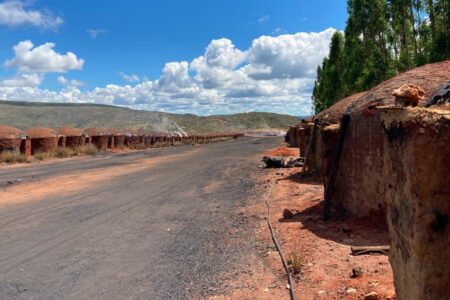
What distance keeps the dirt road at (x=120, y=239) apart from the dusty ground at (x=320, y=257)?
2.00 feet

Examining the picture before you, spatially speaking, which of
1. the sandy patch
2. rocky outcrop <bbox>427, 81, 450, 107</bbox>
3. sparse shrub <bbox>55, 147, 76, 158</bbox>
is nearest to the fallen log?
rocky outcrop <bbox>427, 81, 450, 107</bbox>

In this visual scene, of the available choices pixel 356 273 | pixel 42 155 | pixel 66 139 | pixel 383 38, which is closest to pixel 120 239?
pixel 356 273

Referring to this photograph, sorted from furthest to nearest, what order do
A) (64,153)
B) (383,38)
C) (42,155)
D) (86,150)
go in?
(383,38) < (86,150) < (64,153) < (42,155)

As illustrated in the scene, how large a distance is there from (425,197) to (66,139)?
128 feet

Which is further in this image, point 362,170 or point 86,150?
point 86,150

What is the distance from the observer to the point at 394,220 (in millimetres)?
3783

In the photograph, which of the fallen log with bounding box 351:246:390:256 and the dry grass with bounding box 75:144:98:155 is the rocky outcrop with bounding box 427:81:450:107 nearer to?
the fallen log with bounding box 351:246:390:256

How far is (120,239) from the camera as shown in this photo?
912 centimetres

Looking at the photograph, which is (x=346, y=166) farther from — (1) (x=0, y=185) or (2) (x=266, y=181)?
(1) (x=0, y=185)

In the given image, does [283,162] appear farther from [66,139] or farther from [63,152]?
[66,139]

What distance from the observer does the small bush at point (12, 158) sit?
29.9 metres

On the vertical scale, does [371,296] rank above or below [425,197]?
below

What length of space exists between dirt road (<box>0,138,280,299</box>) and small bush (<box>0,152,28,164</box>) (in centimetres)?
1360

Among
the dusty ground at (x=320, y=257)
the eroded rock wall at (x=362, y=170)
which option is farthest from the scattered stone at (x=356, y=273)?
the eroded rock wall at (x=362, y=170)
